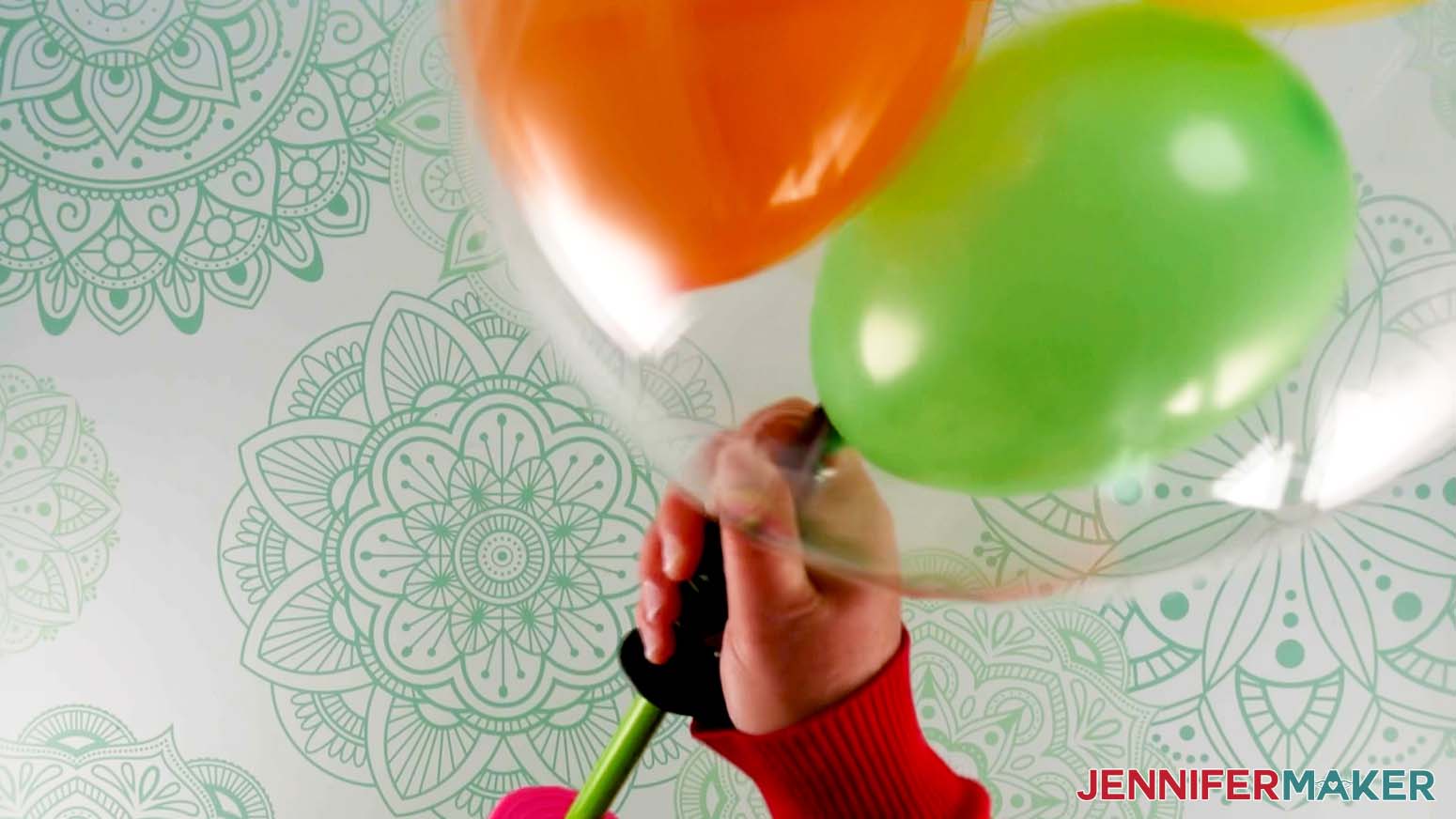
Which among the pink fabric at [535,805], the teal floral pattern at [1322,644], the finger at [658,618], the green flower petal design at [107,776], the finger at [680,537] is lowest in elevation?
the green flower petal design at [107,776]

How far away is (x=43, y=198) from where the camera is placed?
45.3 inches

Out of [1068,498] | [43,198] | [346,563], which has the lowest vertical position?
[1068,498]

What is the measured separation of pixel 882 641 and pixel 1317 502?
0.29 m

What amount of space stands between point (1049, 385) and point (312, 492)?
1012 millimetres

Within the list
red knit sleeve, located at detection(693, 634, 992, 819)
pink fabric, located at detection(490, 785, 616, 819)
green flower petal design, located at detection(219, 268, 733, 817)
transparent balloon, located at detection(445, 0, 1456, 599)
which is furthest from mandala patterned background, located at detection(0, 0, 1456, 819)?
transparent balloon, located at detection(445, 0, 1456, 599)

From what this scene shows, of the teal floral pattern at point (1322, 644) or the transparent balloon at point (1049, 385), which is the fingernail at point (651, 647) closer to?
the transparent balloon at point (1049, 385)

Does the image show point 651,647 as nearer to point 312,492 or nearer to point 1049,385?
point 1049,385

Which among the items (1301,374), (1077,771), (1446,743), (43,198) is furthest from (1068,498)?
(43,198)

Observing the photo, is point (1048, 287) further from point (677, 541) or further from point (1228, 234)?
point (677, 541)

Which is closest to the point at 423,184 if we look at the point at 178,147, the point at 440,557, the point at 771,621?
the point at 178,147

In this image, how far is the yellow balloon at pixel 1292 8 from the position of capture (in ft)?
0.83

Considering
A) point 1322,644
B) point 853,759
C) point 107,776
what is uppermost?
point 1322,644

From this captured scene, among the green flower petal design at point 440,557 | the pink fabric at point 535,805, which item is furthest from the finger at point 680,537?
the green flower petal design at point 440,557

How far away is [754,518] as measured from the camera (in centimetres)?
34
